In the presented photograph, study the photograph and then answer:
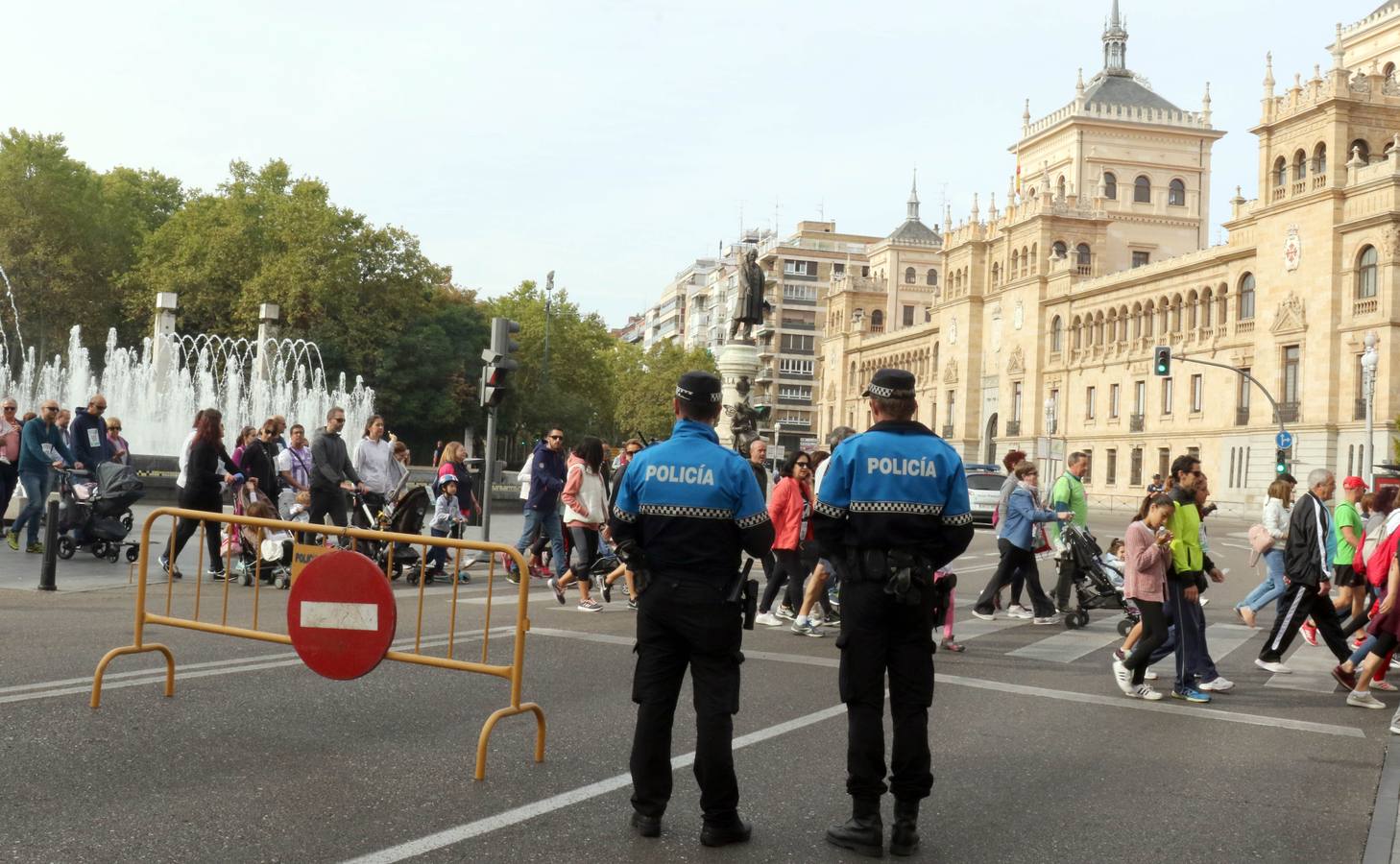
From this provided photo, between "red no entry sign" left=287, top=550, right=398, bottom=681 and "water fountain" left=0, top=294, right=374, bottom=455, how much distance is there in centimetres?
3397

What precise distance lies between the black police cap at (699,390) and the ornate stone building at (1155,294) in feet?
161

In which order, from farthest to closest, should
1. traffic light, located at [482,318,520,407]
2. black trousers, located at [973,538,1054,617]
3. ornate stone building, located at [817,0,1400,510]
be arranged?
ornate stone building, located at [817,0,1400,510] → traffic light, located at [482,318,520,407] → black trousers, located at [973,538,1054,617]

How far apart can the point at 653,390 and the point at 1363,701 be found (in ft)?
312

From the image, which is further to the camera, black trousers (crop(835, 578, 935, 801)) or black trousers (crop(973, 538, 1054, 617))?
black trousers (crop(973, 538, 1054, 617))

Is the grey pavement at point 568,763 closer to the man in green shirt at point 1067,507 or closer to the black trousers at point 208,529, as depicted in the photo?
the black trousers at point 208,529

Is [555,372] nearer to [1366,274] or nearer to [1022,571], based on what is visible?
[1366,274]

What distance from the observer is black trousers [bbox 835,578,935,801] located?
5.68m

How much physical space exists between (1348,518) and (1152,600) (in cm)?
477

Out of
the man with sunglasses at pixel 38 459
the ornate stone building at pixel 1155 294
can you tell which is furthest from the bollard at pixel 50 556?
the ornate stone building at pixel 1155 294

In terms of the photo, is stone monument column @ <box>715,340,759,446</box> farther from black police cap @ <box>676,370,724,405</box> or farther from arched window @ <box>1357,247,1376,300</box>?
arched window @ <box>1357,247,1376,300</box>

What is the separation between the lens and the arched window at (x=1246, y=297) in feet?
194

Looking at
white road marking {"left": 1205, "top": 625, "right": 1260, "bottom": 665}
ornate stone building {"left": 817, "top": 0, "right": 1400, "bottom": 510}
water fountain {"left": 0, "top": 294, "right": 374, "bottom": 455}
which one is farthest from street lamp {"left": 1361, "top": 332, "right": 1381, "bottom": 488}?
water fountain {"left": 0, "top": 294, "right": 374, "bottom": 455}

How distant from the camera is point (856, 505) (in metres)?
5.94

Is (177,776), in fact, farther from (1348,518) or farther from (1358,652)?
(1348,518)
